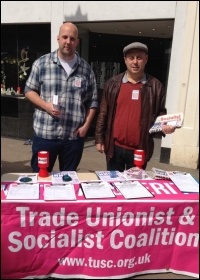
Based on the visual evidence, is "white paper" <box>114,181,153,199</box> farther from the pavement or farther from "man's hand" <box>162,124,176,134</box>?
the pavement

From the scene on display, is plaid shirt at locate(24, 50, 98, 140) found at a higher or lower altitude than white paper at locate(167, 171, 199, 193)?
higher

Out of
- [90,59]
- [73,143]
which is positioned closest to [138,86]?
[73,143]

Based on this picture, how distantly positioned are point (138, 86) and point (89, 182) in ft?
2.87

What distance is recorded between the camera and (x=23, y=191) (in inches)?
75.7

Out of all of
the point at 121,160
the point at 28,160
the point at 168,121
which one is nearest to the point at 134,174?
the point at 121,160

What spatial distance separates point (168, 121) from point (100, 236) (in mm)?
949

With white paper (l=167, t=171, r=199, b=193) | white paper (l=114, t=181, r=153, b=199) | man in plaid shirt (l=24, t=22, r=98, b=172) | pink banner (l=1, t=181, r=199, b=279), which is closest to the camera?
A: pink banner (l=1, t=181, r=199, b=279)

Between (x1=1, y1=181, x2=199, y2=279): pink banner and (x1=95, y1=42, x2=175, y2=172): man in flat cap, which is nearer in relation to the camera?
(x1=1, y1=181, x2=199, y2=279): pink banner

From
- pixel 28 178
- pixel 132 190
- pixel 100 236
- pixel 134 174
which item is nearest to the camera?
pixel 100 236

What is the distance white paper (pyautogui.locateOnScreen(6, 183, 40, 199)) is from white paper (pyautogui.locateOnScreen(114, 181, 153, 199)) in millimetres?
562

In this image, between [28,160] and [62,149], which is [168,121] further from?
[28,160]

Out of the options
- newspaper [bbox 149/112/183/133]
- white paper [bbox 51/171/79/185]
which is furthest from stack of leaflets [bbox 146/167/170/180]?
white paper [bbox 51/171/79/185]

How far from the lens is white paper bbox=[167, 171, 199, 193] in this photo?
208cm

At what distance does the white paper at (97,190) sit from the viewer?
1.92m
